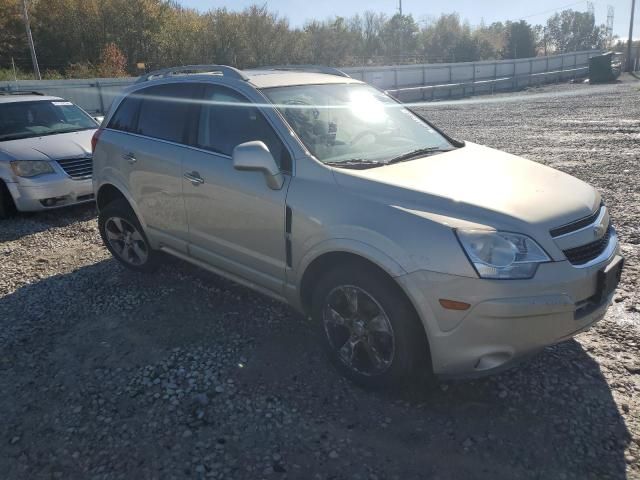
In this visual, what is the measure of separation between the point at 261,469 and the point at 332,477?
1.19 feet

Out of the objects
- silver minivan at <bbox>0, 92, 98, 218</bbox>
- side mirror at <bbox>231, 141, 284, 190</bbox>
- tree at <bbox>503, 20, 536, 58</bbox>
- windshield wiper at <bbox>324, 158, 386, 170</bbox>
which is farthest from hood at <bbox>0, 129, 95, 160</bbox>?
tree at <bbox>503, 20, 536, 58</bbox>

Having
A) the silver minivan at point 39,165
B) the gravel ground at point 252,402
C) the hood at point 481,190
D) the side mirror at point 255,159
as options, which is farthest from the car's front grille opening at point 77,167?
the hood at point 481,190

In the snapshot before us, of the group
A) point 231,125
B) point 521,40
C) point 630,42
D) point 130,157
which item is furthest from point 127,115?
point 521,40

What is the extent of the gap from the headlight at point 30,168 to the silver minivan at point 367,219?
2.91 metres

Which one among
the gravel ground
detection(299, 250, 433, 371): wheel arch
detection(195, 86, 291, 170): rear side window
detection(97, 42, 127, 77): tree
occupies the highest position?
detection(97, 42, 127, 77): tree

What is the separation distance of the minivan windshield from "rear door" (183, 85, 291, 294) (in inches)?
9.2

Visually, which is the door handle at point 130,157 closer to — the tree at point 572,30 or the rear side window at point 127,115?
the rear side window at point 127,115

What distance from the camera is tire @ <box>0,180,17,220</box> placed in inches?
283

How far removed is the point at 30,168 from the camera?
23.1 feet

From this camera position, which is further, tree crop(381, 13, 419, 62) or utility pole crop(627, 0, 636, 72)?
tree crop(381, 13, 419, 62)

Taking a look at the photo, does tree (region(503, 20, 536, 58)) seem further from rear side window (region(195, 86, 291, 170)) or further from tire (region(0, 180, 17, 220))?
rear side window (region(195, 86, 291, 170))

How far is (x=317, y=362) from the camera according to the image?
11.6 feet

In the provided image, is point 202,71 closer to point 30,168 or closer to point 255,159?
point 255,159

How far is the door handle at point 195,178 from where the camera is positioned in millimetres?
4004
